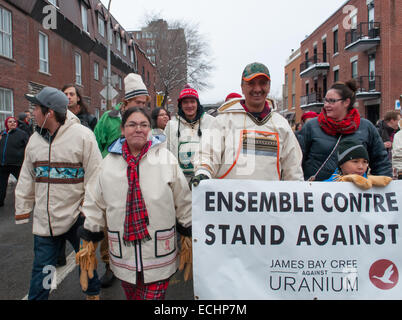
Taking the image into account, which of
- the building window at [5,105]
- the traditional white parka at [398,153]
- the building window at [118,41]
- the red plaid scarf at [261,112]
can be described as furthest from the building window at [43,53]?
the red plaid scarf at [261,112]

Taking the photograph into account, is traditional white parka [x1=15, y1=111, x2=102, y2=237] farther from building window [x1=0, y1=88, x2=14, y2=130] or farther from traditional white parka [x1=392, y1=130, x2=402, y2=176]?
building window [x1=0, y1=88, x2=14, y2=130]

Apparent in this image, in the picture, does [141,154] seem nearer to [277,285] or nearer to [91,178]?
[91,178]

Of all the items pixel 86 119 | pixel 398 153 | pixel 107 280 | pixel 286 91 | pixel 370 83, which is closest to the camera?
pixel 107 280

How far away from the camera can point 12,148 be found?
7.68 metres

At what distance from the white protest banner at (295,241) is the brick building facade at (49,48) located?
13.4 m

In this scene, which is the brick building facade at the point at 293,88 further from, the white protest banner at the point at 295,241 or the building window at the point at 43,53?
the white protest banner at the point at 295,241

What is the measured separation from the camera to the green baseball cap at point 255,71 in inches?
99.4

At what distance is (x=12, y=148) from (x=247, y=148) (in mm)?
6929

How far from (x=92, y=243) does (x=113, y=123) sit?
69.3 inches

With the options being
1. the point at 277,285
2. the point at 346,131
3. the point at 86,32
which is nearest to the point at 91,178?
the point at 277,285

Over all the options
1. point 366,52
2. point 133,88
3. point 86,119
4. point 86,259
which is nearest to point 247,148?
point 86,259

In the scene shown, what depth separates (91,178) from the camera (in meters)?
2.98

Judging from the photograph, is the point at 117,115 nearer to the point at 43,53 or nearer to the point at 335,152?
the point at 335,152
